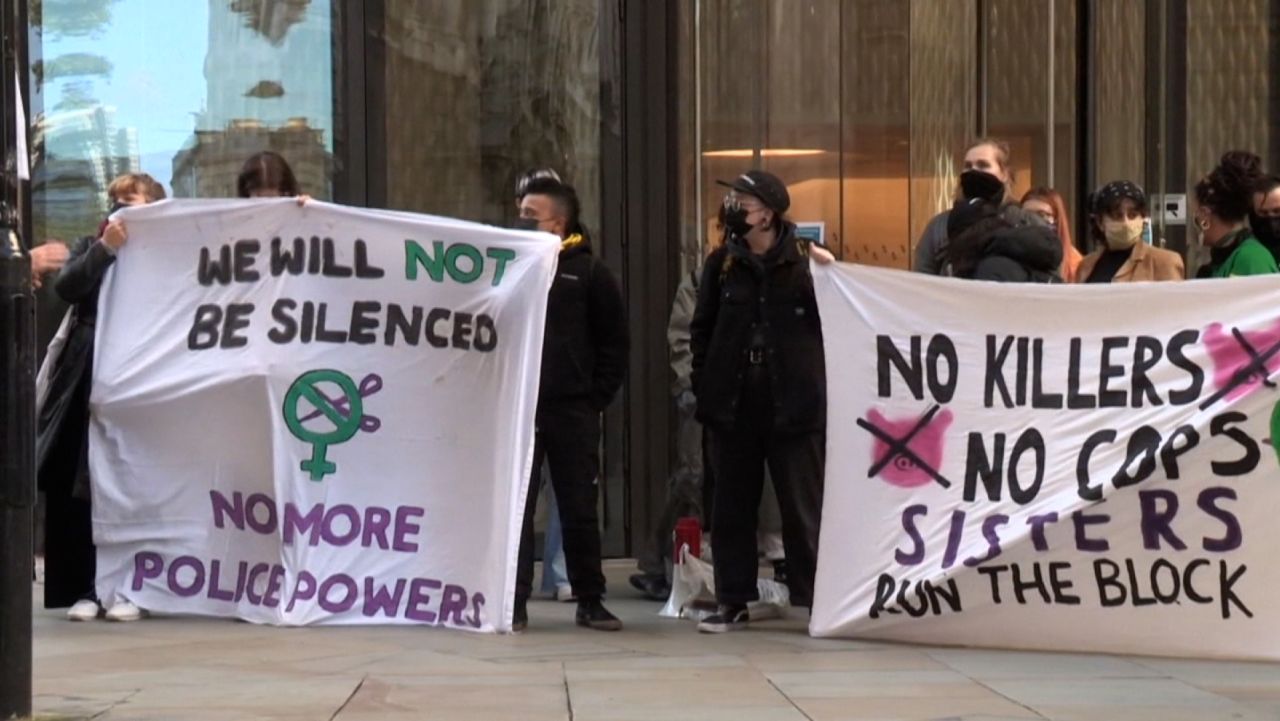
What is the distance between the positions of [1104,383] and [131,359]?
13.7 feet

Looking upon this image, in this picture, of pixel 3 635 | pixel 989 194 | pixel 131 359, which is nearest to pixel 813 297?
pixel 989 194

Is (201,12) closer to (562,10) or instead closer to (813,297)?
(562,10)

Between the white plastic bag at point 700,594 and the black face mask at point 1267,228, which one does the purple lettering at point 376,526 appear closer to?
the white plastic bag at point 700,594

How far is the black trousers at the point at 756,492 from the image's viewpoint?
9.18m

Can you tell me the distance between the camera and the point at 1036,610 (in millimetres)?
8477

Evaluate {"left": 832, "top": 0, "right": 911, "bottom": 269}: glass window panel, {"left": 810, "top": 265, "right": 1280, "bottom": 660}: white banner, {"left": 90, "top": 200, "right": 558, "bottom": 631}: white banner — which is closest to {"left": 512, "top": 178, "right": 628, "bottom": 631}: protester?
{"left": 90, "top": 200, "right": 558, "bottom": 631}: white banner

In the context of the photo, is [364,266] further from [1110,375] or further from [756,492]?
[1110,375]

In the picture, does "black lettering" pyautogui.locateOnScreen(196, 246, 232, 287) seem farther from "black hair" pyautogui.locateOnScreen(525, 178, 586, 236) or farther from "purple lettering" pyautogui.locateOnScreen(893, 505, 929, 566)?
"purple lettering" pyautogui.locateOnScreen(893, 505, 929, 566)

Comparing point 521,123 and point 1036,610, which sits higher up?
point 521,123

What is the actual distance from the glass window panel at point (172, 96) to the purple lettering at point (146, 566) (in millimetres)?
3108

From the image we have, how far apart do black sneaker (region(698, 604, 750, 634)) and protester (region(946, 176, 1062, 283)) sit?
177 cm

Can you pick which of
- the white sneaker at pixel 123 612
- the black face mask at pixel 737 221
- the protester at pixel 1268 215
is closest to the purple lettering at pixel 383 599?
the white sneaker at pixel 123 612

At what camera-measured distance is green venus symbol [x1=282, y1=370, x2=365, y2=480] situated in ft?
30.3

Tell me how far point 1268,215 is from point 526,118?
14.5 ft
